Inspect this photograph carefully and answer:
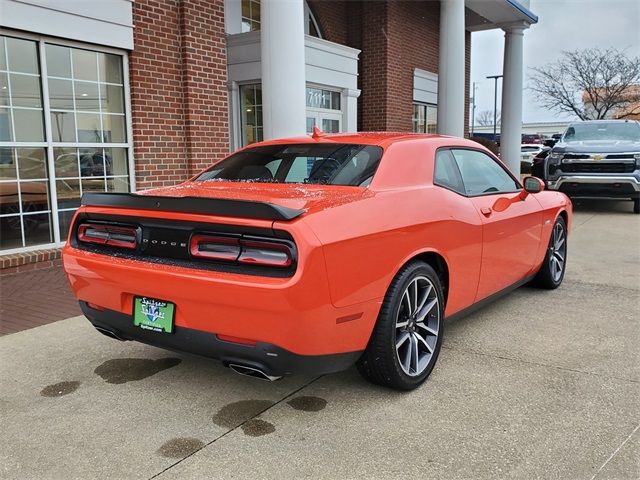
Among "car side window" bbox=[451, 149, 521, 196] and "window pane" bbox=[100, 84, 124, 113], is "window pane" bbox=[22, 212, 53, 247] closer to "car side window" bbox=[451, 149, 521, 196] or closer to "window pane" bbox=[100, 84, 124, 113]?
"window pane" bbox=[100, 84, 124, 113]

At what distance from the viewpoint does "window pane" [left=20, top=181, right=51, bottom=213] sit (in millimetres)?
6391

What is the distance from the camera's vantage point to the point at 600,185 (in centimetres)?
1147

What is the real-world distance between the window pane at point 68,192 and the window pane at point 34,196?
162 mm

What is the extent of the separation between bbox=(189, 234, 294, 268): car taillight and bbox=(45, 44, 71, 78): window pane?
4.62m

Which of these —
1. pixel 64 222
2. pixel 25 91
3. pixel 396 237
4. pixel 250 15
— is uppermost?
pixel 250 15

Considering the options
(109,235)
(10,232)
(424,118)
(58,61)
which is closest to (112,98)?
(58,61)

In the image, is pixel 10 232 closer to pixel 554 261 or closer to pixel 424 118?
pixel 554 261

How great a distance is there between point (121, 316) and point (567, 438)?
2434 mm

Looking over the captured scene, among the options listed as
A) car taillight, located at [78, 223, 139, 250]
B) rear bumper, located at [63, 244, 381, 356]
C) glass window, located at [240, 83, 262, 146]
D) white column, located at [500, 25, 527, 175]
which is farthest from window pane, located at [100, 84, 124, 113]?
A: white column, located at [500, 25, 527, 175]

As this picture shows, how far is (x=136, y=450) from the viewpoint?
9.16ft

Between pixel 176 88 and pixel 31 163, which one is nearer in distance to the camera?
pixel 31 163

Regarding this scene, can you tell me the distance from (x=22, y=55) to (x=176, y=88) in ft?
6.58

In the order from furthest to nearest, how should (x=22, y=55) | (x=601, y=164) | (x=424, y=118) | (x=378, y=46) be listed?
(x=424, y=118) → (x=378, y=46) → (x=601, y=164) → (x=22, y=55)

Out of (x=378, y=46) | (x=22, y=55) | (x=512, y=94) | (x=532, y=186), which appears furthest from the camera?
(x=512, y=94)
